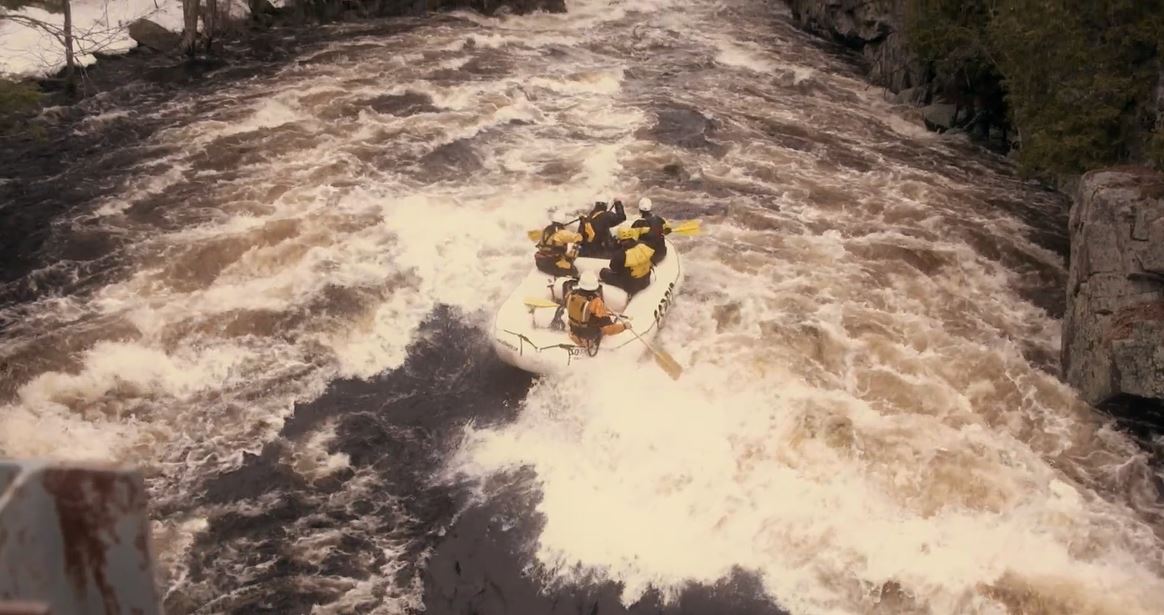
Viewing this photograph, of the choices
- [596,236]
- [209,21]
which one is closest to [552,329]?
[596,236]

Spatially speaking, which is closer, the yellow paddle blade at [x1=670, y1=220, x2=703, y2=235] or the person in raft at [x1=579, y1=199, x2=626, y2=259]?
the person in raft at [x1=579, y1=199, x2=626, y2=259]

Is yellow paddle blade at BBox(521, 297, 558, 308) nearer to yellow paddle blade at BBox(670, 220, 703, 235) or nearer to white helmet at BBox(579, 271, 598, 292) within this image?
white helmet at BBox(579, 271, 598, 292)

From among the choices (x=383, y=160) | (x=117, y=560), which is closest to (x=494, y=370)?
(x=383, y=160)

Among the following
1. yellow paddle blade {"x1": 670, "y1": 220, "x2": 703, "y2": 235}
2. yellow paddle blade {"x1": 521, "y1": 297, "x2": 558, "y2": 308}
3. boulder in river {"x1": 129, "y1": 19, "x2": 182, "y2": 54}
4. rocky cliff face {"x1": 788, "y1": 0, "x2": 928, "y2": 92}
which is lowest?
yellow paddle blade {"x1": 521, "y1": 297, "x2": 558, "y2": 308}

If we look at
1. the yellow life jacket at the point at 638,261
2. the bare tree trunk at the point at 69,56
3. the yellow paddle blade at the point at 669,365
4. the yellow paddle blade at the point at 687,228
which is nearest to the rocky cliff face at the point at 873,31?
the yellow paddle blade at the point at 687,228

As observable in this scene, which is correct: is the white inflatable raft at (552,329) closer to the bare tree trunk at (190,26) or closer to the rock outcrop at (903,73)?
the rock outcrop at (903,73)

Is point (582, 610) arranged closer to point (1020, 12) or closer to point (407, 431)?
point (407, 431)

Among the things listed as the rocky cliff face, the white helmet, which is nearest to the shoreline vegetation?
the rocky cliff face
